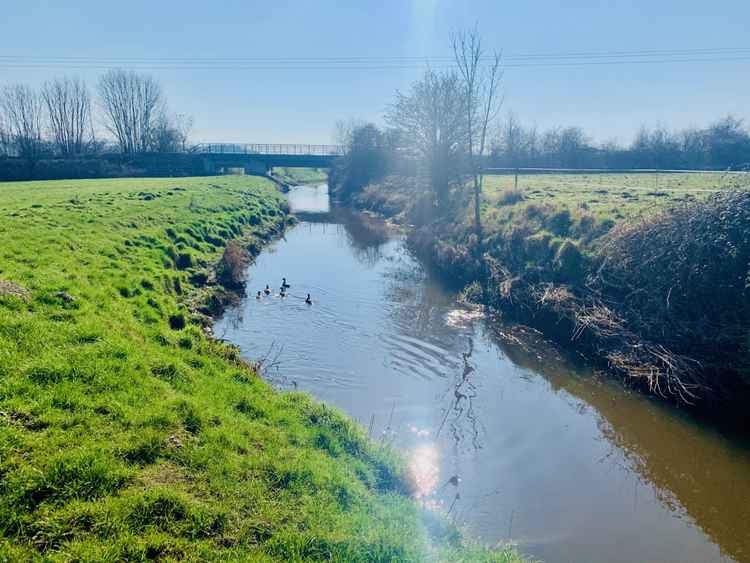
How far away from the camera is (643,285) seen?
46.8ft

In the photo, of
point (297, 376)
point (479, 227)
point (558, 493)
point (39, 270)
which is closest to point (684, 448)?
point (558, 493)

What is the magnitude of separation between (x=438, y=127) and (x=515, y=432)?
2987 centimetres

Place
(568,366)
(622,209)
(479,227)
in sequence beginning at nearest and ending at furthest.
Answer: (568,366) < (622,209) < (479,227)

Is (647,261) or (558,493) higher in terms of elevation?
(647,261)

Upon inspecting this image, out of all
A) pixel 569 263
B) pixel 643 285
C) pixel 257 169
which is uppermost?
pixel 257 169

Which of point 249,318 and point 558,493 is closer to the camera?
point 558,493

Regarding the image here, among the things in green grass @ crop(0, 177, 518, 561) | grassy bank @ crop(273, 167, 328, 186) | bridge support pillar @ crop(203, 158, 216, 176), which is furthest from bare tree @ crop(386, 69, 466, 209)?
grassy bank @ crop(273, 167, 328, 186)

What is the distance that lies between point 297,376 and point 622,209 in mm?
16491

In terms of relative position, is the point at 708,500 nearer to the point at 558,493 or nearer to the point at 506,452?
the point at 558,493

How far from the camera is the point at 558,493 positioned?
8258 mm

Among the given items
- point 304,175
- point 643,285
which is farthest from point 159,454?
point 304,175

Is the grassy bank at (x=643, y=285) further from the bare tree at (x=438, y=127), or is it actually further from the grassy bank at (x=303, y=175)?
the grassy bank at (x=303, y=175)

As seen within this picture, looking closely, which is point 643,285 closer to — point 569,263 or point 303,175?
point 569,263

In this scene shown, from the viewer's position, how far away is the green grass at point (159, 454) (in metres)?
4.90
